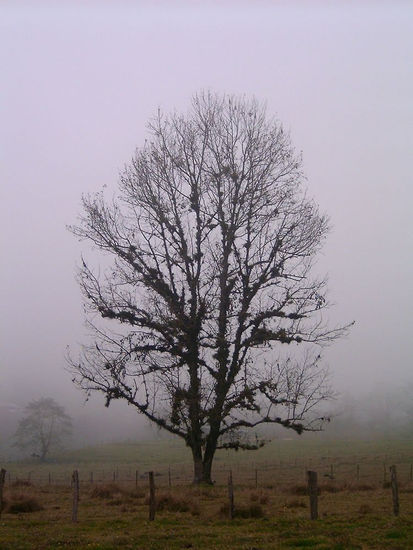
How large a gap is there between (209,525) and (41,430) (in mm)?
60967

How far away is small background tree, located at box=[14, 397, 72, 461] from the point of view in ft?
228

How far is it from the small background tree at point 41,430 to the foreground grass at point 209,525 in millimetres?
52707

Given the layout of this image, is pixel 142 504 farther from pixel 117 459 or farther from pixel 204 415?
pixel 117 459

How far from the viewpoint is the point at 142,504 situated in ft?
61.6

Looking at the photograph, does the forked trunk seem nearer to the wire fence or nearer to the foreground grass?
the wire fence

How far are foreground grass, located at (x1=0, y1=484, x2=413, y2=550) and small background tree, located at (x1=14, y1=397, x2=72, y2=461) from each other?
173 feet

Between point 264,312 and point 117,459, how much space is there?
162 feet

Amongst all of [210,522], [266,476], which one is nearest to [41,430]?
[266,476]

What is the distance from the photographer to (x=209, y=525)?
14.1m

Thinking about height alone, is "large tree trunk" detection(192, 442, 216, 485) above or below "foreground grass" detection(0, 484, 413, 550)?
above

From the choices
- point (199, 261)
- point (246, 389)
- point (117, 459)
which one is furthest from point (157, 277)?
point (117, 459)

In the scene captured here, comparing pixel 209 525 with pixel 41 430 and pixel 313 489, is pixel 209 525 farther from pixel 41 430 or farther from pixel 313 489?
pixel 41 430

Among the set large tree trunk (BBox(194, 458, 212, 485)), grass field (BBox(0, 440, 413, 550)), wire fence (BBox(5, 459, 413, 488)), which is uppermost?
large tree trunk (BBox(194, 458, 212, 485))

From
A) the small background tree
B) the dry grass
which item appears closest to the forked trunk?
the dry grass
